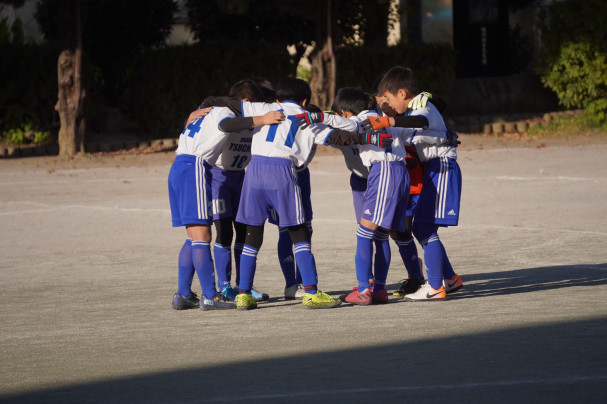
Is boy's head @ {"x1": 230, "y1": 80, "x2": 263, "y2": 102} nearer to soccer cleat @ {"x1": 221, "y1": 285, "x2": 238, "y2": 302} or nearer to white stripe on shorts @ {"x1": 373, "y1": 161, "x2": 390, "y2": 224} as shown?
white stripe on shorts @ {"x1": 373, "y1": 161, "x2": 390, "y2": 224}

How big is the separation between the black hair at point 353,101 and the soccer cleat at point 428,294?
139 centimetres

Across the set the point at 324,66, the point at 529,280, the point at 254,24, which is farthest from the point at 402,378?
the point at 254,24

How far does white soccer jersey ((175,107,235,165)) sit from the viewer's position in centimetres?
793

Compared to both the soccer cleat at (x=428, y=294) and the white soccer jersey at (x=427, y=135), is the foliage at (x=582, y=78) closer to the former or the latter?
the white soccer jersey at (x=427, y=135)

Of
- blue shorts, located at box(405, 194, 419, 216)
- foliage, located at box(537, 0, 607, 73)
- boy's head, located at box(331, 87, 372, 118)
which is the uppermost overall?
foliage, located at box(537, 0, 607, 73)

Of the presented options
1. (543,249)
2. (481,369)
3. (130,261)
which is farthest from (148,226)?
(481,369)

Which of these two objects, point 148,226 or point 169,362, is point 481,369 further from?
point 148,226

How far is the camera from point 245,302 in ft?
26.0

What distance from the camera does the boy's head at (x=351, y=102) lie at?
27.1 feet

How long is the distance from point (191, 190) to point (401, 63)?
711 inches

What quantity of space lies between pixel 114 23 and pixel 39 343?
18.5 m

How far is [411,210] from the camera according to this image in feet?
27.2

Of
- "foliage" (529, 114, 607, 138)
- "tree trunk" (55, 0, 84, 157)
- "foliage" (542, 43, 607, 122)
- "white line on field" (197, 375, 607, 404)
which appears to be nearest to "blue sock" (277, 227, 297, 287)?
"white line on field" (197, 375, 607, 404)

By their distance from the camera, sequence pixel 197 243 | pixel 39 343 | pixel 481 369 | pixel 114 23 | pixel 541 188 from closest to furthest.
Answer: pixel 481 369 → pixel 39 343 → pixel 197 243 → pixel 541 188 → pixel 114 23
